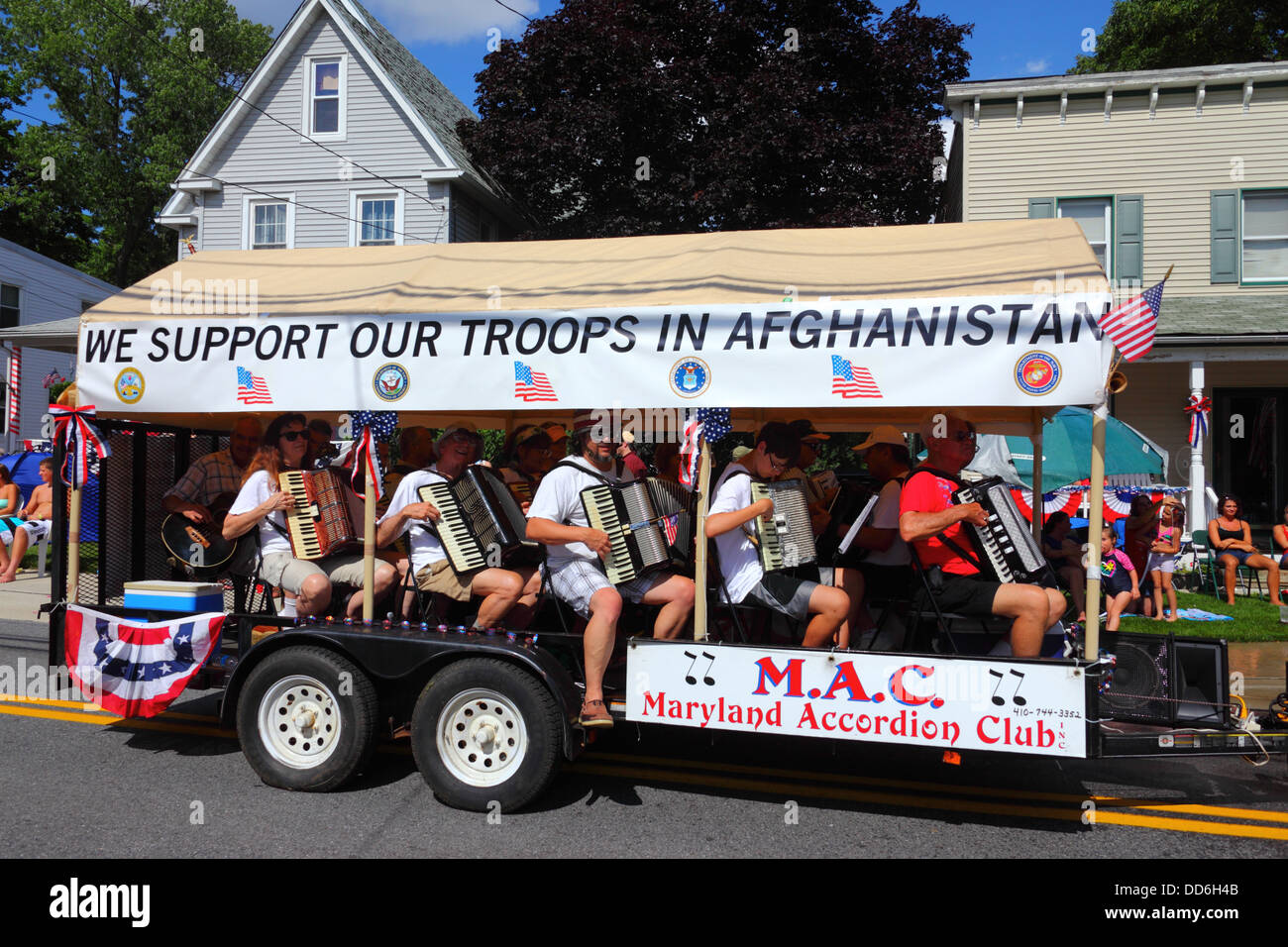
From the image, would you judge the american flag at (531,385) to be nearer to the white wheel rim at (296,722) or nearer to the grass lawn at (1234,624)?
the white wheel rim at (296,722)

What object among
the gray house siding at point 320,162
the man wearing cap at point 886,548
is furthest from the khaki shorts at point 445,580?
the gray house siding at point 320,162

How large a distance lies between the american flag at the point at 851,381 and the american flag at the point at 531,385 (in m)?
1.39

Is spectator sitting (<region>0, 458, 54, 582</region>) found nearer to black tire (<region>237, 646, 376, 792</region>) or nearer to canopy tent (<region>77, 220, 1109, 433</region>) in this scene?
canopy tent (<region>77, 220, 1109, 433</region>)

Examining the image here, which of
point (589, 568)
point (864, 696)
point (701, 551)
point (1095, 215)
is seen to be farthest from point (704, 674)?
point (1095, 215)

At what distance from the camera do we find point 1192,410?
11.3 metres

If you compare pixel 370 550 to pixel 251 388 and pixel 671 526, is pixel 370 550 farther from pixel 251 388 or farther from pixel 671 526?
pixel 671 526

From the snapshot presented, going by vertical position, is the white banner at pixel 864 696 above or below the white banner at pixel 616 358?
below

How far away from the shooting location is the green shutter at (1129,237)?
1540 cm

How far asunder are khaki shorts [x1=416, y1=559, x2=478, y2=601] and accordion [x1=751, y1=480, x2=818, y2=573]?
5.45 feet

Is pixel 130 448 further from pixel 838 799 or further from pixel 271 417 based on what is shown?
pixel 838 799

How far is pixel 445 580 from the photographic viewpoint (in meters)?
5.41

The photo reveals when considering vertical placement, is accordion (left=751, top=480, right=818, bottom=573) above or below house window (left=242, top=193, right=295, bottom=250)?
below

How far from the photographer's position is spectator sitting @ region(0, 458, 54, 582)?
11664 mm

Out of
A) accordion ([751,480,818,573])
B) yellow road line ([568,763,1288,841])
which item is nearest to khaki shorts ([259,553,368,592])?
yellow road line ([568,763,1288,841])
